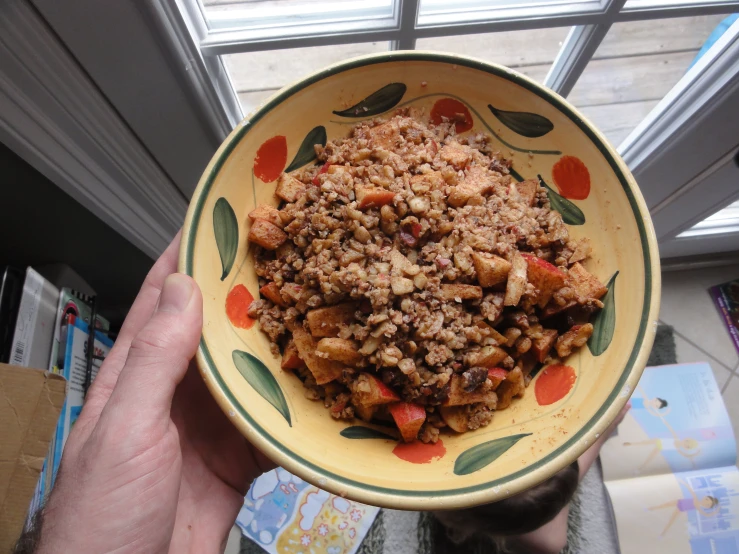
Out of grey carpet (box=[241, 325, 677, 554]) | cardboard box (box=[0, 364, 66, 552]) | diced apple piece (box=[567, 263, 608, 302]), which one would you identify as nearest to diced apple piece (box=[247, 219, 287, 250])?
diced apple piece (box=[567, 263, 608, 302])

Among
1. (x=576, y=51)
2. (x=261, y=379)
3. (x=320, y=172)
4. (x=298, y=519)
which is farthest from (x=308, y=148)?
(x=298, y=519)

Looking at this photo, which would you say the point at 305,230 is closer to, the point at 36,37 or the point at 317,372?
the point at 317,372

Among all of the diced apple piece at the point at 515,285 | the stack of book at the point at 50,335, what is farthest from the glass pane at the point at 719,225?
the stack of book at the point at 50,335

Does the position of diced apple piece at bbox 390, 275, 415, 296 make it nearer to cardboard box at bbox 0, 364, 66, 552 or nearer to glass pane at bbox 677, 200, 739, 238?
cardboard box at bbox 0, 364, 66, 552

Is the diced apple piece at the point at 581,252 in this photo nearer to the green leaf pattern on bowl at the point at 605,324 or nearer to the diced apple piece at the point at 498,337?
the green leaf pattern on bowl at the point at 605,324

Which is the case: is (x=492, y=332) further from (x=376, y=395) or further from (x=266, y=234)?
(x=266, y=234)

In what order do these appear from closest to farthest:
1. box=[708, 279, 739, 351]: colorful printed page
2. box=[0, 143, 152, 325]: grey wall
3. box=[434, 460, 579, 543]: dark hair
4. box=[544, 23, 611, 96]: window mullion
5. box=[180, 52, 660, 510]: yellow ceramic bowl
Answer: box=[180, 52, 660, 510]: yellow ceramic bowl < box=[544, 23, 611, 96]: window mullion < box=[0, 143, 152, 325]: grey wall < box=[434, 460, 579, 543]: dark hair < box=[708, 279, 739, 351]: colorful printed page
